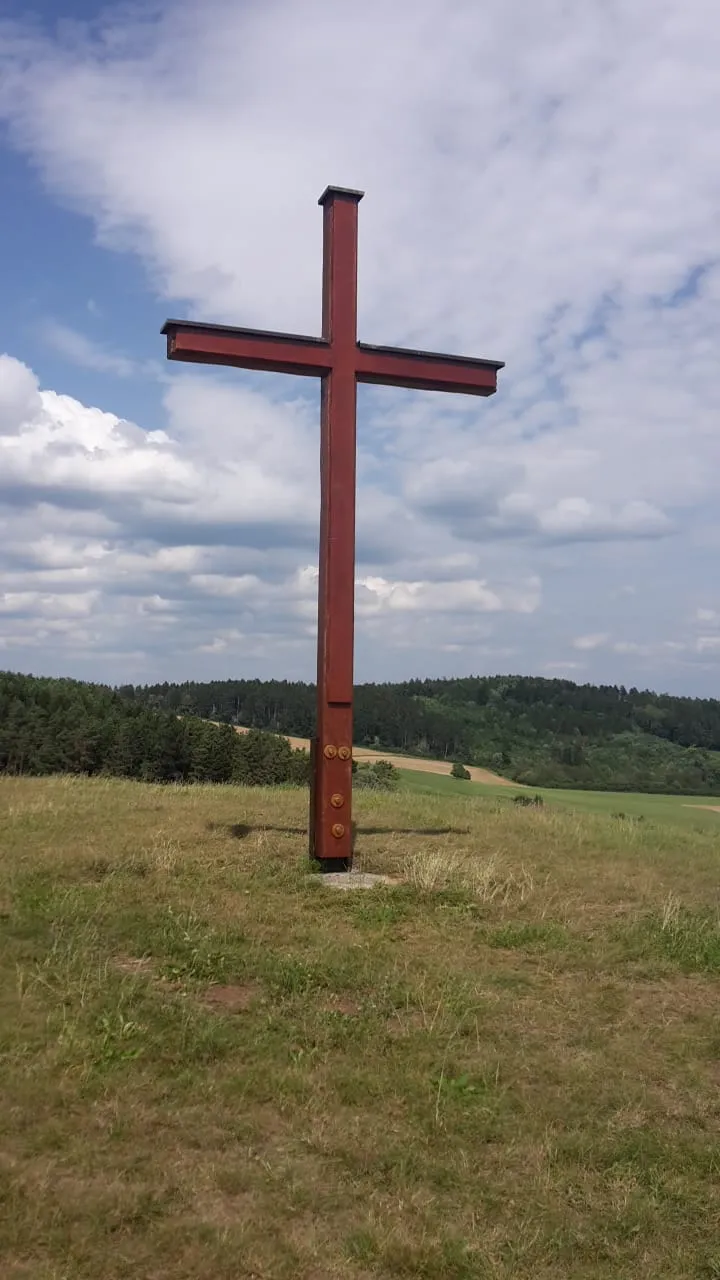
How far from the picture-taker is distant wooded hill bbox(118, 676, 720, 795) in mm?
73188

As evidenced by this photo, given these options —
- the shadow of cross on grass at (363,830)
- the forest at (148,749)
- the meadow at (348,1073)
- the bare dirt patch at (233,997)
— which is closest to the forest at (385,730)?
the forest at (148,749)

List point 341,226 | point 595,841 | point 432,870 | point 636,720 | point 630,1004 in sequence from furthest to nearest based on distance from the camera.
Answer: point 636,720
point 595,841
point 341,226
point 432,870
point 630,1004

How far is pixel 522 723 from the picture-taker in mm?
97125

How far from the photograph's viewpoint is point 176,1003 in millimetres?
5617

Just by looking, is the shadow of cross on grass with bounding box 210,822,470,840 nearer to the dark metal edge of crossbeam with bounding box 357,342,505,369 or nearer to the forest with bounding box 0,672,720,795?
the dark metal edge of crossbeam with bounding box 357,342,505,369

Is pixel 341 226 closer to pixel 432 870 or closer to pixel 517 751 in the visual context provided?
pixel 432 870

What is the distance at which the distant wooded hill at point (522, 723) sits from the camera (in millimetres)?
73188

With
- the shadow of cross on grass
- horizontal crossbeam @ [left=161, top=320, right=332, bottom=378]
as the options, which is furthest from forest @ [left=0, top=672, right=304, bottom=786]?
horizontal crossbeam @ [left=161, top=320, right=332, bottom=378]

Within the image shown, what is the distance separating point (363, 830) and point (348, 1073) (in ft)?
23.3

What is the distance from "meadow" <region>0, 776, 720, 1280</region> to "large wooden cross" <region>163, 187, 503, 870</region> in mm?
820

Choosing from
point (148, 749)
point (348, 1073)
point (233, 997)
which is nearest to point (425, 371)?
point (233, 997)

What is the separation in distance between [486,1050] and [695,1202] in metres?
1.53

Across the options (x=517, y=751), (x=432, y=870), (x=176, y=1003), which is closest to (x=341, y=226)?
(x=432, y=870)

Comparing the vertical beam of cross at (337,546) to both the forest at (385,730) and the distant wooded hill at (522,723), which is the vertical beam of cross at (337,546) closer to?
the forest at (385,730)
